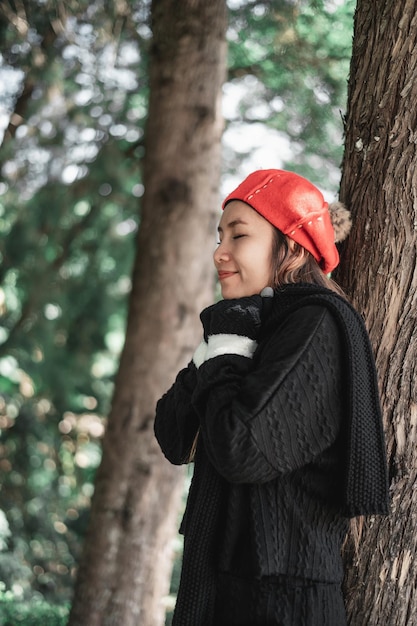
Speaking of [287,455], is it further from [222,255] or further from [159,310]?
[159,310]

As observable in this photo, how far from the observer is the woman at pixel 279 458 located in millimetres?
1614

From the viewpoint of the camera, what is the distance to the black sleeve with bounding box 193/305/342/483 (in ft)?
5.21

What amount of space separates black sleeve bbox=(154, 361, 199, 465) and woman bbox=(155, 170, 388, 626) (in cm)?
3

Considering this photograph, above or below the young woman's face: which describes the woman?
below

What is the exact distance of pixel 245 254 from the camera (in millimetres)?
1930

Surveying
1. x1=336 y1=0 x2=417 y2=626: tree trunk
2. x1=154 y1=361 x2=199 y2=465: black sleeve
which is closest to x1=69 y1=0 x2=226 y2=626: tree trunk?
x1=336 y1=0 x2=417 y2=626: tree trunk

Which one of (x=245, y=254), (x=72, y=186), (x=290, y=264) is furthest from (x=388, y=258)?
(x=72, y=186)

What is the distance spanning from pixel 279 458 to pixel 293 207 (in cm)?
67

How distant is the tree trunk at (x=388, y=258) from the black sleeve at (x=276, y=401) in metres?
0.41

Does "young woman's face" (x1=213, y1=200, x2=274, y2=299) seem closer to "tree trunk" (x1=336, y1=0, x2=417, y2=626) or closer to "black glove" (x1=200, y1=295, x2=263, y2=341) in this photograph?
"black glove" (x1=200, y1=295, x2=263, y2=341)

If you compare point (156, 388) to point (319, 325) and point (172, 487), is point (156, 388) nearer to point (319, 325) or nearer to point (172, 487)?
point (172, 487)

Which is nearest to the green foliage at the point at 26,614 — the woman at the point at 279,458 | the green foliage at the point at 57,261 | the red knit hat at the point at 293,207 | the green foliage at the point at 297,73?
the green foliage at the point at 57,261

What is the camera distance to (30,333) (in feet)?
24.2

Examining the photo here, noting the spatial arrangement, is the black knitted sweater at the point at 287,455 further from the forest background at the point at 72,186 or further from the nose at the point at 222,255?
the forest background at the point at 72,186
